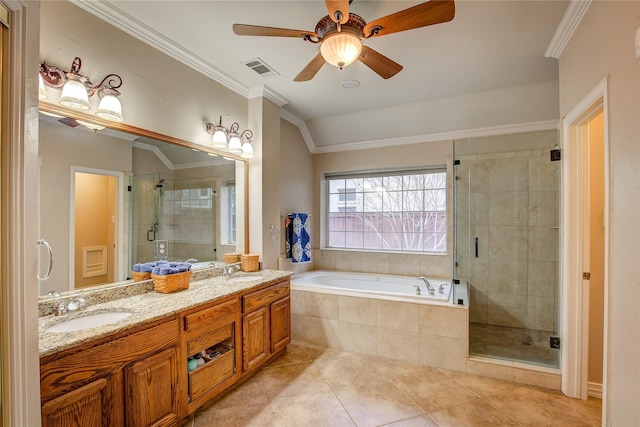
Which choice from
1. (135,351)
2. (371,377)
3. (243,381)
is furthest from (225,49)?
(371,377)

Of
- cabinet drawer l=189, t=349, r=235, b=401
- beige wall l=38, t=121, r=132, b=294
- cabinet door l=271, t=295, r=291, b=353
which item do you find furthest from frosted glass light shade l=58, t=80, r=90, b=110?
cabinet door l=271, t=295, r=291, b=353

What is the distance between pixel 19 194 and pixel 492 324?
3.88 meters

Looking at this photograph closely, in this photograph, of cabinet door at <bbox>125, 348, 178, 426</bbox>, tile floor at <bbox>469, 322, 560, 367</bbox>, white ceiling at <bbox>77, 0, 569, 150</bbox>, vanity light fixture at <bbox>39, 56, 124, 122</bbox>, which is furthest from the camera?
tile floor at <bbox>469, 322, 560, 367</bbox>

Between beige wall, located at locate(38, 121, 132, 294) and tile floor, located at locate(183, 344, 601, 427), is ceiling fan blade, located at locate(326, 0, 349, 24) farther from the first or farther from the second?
tile floor, located at locate(183, 344, 601, 427)

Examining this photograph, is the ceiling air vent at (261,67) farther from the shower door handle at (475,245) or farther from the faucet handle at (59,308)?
the shower door handle at (475,245)

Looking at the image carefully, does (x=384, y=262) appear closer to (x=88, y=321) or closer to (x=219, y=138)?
(x=219, y=138)

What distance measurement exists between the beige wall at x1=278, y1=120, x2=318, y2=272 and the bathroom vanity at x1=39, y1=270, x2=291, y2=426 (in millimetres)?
1245

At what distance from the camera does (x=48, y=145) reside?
167 cm

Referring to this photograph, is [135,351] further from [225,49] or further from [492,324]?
[492,324]

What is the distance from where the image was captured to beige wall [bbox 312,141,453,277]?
376cm

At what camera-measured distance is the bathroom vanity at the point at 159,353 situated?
1.28m

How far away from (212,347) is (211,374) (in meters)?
0.22

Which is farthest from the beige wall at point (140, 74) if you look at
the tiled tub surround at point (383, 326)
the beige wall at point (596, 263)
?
the beige wall at point (596, 263)

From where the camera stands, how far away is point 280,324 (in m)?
2.77
